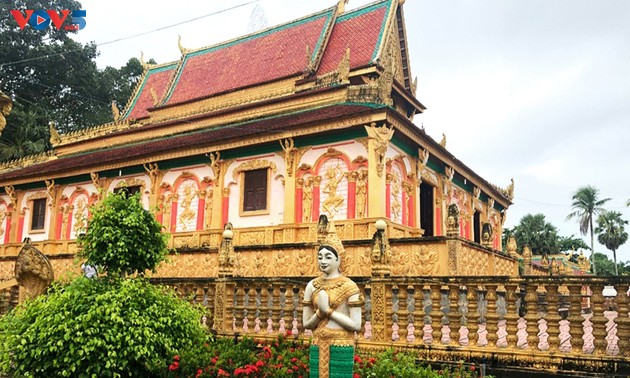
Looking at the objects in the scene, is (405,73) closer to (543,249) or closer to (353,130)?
(353,130)

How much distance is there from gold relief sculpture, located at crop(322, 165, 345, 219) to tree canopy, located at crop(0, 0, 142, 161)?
3331 centimetres

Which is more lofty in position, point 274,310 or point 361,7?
point 361,7

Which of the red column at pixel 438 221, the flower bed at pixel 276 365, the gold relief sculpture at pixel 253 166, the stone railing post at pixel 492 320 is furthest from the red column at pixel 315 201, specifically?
the stone railing post at pixel 492 320

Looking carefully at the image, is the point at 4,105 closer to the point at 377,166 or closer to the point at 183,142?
the point at 377,166

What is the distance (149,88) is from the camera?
91.2 feet

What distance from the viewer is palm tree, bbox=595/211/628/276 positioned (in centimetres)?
6006

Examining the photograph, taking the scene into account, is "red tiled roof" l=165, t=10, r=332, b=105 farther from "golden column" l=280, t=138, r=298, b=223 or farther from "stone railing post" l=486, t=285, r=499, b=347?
"stone railing post" l=486, t=285, r=499, b=347

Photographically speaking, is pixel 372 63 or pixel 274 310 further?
pixel 372 63

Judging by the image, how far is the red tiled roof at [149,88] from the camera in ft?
86.8

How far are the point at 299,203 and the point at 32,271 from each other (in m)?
8.54

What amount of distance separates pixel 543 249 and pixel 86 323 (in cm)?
5130

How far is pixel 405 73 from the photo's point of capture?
22.3 metres

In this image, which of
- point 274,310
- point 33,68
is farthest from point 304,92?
point 33,68

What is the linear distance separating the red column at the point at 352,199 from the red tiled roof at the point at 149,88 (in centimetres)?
1455
